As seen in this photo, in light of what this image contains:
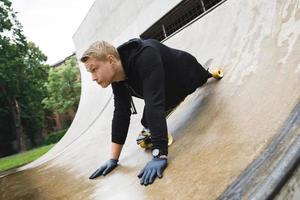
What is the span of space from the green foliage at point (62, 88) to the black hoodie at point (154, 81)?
33.1 metres

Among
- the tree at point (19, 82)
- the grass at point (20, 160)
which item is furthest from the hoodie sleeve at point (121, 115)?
the tree at point (19, 82)

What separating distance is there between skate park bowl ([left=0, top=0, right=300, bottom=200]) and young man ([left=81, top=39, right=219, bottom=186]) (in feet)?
0.48

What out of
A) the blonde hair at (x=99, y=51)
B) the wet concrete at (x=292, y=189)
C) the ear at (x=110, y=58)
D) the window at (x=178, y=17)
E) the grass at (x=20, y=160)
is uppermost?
the window at (x=178, y=17)

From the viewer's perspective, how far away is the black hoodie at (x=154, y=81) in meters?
2.22

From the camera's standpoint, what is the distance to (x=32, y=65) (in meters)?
29.6

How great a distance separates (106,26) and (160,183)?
877 centimetres

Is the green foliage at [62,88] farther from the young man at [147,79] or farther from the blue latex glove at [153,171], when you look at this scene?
the blue latex glove at [153,171]

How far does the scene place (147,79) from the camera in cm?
234

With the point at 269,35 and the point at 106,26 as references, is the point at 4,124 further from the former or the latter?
the point at 269,35

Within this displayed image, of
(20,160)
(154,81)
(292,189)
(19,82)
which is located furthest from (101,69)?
(19,82)

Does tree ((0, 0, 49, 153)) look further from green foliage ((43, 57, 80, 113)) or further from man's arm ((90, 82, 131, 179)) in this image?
man's arm ((90, 82, 131, 179))

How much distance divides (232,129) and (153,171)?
59cm

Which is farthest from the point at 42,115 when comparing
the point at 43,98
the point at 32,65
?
the point at 32,65

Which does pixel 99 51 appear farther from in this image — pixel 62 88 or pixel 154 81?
pixel 62 88
